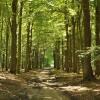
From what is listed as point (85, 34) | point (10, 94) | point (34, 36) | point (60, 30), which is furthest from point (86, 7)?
point (34, 36)

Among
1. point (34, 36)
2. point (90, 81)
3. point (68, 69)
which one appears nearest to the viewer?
point (90, 81)

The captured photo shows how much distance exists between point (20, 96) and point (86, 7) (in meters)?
10.2

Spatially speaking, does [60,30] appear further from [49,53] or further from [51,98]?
[49,53]

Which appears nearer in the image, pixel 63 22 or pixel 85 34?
pixel 85 34

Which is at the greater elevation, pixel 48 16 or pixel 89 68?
pixel 48 16

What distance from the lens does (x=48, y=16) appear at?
108 ft

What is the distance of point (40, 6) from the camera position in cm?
3020

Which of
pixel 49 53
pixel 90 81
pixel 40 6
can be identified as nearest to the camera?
pixel 90 81

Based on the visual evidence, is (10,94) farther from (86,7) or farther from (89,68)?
(86,7)

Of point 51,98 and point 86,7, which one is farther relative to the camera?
point 86,7

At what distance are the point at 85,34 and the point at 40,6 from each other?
879 centimetres

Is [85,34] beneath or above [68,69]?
above

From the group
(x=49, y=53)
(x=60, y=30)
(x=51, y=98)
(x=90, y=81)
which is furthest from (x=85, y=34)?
(x=49, y=53)

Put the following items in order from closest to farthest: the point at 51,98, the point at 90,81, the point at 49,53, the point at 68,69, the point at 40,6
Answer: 1. the point at 51,98
2. the point at 90,81
3. the point at 40,6
4. the point at 68,69
5. the point at 49,53
